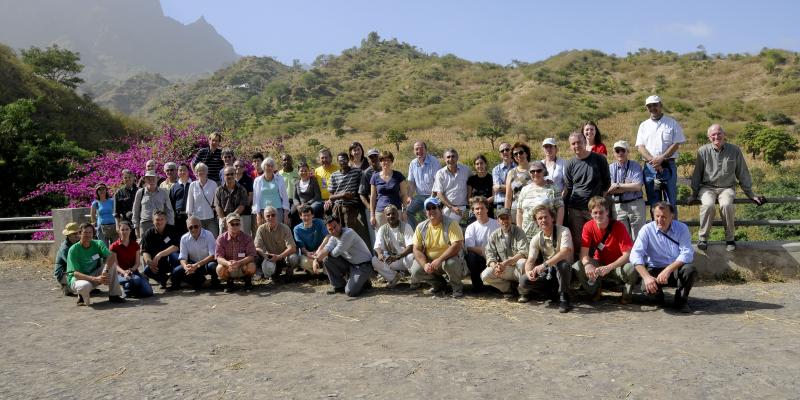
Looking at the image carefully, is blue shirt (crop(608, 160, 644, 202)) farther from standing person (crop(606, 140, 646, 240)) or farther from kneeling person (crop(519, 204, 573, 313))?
kneeling person (crop(519, 204, 573, 313))

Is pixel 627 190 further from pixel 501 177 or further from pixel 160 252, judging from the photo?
pixel 160 252

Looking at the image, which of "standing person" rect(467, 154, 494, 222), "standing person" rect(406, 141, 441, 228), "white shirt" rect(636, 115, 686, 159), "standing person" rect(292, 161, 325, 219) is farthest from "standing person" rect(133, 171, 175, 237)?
"white shirt" rect(636, 115, 686, 159)

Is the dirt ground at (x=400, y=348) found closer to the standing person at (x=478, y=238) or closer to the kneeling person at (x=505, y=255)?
the kneeling person at (x=505, y=255)

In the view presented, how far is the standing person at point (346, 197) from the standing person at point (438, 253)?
142 cm

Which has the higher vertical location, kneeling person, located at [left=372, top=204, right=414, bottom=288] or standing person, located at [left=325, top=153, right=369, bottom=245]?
standing person, located at [left=325, top=153, right=369, bottom=245]

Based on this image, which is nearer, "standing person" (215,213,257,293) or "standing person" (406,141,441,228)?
"standing person" (215,213,257,293)

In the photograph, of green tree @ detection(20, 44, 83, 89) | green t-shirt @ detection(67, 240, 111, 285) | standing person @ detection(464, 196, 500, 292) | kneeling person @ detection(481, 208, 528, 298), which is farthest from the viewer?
green tree @ detection(20, 44, 83, 89)

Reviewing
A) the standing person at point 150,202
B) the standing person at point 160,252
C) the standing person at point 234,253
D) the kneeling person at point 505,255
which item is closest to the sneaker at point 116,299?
the standing person at point 160,252

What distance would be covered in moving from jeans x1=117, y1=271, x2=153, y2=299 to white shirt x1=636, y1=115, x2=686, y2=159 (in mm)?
6603

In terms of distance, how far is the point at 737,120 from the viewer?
4956 cm

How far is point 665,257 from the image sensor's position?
22.0 ft

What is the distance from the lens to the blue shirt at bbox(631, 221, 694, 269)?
21.9ft

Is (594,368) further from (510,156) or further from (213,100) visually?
(213,100)

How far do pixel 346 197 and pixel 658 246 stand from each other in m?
4.16
